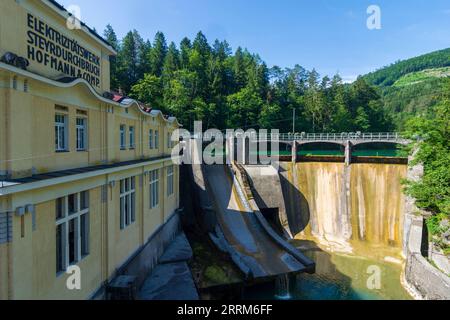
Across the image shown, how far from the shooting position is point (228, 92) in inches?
2427

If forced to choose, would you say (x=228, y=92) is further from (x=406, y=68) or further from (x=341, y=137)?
(x=406, y=68)

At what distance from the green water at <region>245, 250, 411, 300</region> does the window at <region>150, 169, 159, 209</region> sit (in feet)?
24.2

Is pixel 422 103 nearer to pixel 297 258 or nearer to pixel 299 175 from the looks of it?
pixel 299 175

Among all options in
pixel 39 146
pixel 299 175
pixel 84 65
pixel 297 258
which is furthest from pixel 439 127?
pixel 39 146

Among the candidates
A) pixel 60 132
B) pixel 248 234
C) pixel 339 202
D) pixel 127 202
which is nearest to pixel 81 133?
pixel 60 132

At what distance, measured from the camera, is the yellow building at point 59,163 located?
233 inches

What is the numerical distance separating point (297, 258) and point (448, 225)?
357 inches

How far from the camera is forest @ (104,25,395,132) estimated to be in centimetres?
5081

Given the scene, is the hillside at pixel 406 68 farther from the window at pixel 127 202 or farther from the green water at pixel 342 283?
the window at pixel 127 202

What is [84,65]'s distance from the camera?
9.53m

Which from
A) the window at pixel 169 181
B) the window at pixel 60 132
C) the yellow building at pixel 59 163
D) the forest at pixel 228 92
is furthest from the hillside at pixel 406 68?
the window at pixel 60 132

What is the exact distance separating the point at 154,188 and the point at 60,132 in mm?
7524

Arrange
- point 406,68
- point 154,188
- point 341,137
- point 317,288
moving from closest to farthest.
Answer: point 154,188
point 317,288
point 341,137
point 406,68

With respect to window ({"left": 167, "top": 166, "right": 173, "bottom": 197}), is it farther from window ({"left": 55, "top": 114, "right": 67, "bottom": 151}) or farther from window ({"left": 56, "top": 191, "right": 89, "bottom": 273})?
window ({"left": 55, "top": 114, "right": 67, "bottom": 151})
